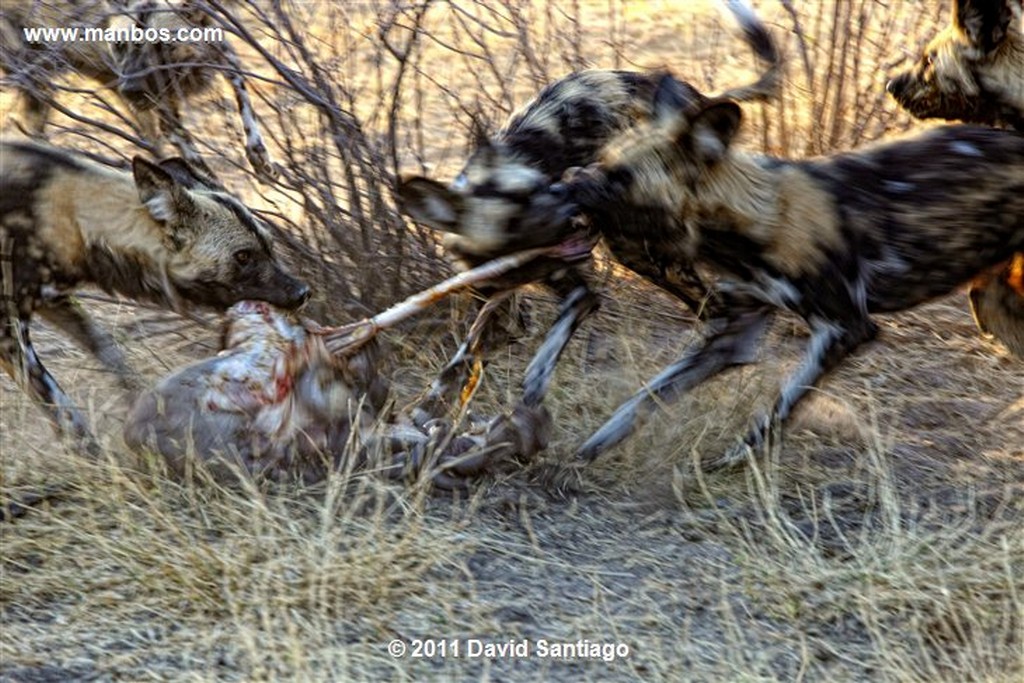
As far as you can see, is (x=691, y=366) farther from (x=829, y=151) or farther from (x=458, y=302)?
(x=829, y=151)

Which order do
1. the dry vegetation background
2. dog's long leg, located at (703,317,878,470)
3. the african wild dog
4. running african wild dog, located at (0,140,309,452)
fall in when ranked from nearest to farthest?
the dry vegetation background < the african wild dog < dog's long leg, located at (703,317,878,470) < running african wild dog, located at (0,140,309,452)

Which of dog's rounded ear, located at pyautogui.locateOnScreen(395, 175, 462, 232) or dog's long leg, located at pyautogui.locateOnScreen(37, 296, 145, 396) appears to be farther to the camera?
dog's long leg, located at pyautogui.locateOnScreen(37, 296, 145, 396)

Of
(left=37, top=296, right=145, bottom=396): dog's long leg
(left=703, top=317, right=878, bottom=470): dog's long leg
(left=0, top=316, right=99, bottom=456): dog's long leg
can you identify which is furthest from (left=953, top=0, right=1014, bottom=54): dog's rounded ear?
(left=0, top=316, right=99, bottom=456): dog's long leg

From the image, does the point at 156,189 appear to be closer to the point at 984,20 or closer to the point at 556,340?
the point at 556,340

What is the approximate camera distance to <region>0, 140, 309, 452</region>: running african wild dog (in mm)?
4336

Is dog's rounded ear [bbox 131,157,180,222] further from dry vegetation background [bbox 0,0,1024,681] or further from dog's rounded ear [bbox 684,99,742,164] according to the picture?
dog's rounded ear [bbox 684,99,742,164]

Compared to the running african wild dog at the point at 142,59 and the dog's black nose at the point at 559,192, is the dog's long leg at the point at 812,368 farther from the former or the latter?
the running african wild dog at the point at 142,59

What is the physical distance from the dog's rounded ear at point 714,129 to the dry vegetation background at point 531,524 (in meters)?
0.65

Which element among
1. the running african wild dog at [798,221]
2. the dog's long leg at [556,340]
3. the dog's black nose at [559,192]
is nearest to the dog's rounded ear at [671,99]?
the running african wild dog at [798,221]

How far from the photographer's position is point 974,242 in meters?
4.27

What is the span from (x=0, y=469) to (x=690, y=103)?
1.95m

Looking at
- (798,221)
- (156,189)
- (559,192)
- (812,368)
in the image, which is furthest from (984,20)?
(156,189)

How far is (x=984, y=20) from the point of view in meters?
4.70

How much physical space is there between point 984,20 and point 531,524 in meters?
2.08
